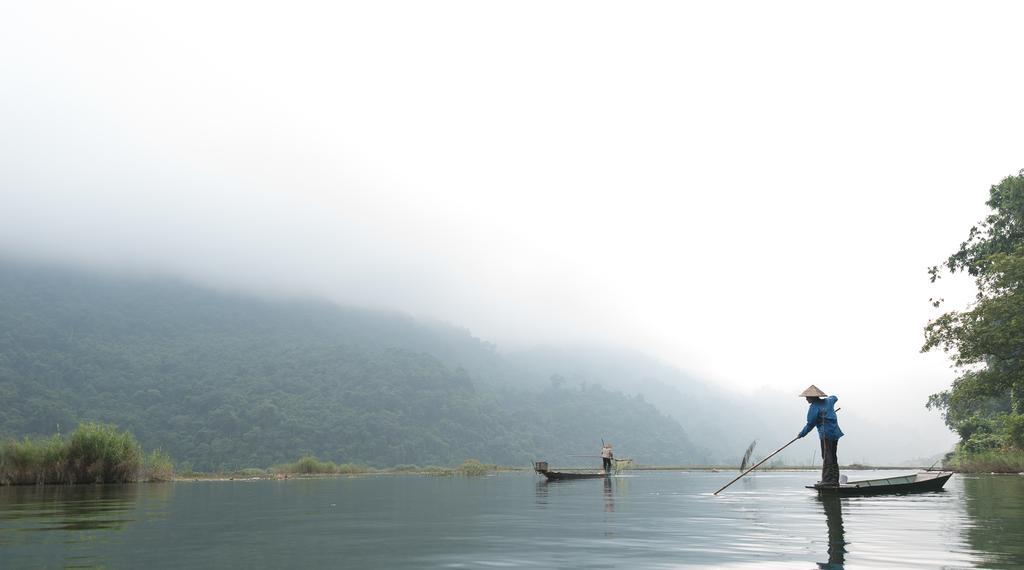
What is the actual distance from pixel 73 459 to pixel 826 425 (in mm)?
30860

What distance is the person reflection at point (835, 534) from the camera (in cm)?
823

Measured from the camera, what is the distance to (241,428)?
11288cm

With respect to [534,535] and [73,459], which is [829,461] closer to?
[534,535]

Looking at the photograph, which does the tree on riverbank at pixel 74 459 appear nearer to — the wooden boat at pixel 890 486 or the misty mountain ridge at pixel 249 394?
the wooden boat at pixel 890 486

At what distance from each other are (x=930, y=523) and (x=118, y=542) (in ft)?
42.4

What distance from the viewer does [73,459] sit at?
32.4m

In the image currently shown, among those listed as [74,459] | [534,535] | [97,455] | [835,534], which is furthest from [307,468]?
[835,534]

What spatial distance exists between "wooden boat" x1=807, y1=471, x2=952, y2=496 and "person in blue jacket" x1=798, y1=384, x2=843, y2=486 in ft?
0.74

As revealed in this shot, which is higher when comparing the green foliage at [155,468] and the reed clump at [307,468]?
the green foliage at [155,468]

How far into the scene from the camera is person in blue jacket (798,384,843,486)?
66.2ft

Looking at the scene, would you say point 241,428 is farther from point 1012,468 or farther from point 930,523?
point 930,523

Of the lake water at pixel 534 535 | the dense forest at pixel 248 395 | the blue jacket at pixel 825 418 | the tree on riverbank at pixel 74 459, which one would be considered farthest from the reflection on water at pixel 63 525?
the dense forest at pixel 248 395

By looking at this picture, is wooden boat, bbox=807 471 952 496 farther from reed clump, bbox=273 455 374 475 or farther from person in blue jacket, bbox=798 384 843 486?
reed clump, bbox=273 455 374 475

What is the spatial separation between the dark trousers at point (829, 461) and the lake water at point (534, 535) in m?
1.95
